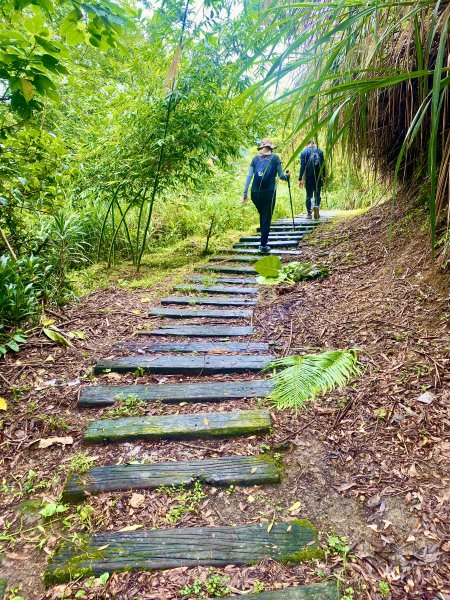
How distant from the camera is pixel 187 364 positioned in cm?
255

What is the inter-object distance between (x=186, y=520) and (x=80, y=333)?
76.8 inches

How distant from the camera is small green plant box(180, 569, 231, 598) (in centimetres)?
124

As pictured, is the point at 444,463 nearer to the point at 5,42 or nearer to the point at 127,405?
the point at 127,405

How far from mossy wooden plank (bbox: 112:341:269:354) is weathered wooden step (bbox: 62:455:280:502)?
1.10 metres

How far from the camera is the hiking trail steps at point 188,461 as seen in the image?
4.43 feet

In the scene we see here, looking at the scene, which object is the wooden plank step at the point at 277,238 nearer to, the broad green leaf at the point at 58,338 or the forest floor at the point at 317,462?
the forest floor at the point at 317,462

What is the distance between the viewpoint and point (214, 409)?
84.1 inches

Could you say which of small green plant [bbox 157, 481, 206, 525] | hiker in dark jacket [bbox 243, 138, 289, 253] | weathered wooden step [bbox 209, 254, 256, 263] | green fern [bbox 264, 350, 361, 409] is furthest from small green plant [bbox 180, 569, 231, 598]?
hiker in dark jacket [bbox 243, 138, 289, 253]

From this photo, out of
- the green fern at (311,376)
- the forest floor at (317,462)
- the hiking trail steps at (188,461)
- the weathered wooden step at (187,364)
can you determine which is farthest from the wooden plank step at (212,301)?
the green fern at (311,376)

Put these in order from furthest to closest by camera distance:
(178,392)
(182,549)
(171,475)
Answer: (178,392), (171,475), (182,549)

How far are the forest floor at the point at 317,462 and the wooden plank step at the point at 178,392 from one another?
63 millimetres

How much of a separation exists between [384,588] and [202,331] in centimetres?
218

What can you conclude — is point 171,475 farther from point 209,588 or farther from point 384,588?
point 384,588

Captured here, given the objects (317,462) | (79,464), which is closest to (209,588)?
(317,462)
